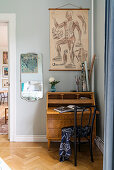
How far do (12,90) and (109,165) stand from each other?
1983 millimetres

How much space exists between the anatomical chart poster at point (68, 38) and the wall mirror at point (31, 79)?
0.27m

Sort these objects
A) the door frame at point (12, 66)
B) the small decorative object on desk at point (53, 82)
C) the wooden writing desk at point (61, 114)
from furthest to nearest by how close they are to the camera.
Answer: the door frame at point (12, 66) → the small decorative object on desk at point (53, 82) → the wooden writing desk at point (61, 114)

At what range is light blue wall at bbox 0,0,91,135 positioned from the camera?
9.16ft

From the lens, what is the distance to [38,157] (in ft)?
7.40

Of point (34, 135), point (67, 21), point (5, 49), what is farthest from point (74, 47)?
point (5, 49)

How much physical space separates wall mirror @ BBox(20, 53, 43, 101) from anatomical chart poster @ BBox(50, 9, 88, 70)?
271 mm

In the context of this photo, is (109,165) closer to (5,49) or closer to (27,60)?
(27,60)

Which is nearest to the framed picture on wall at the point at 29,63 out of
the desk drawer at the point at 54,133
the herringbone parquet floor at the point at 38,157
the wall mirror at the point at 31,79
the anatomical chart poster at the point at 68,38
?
the wall mirror at the point at 31,79

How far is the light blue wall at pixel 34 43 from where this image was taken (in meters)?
2.79

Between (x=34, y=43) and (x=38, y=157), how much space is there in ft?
6.11

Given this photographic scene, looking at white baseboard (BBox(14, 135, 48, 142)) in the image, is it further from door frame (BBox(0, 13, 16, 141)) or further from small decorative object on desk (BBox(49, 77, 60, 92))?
small decorative object on desk (BBox(49, 77, 60, 92))

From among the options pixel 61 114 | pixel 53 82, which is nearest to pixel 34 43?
pixel 53 82

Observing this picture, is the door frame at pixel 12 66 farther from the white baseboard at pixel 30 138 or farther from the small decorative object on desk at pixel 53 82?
the small decorative object on desk at pixel 53 82

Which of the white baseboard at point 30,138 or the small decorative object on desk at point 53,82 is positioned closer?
the small decorative object on desk at point 53,82
